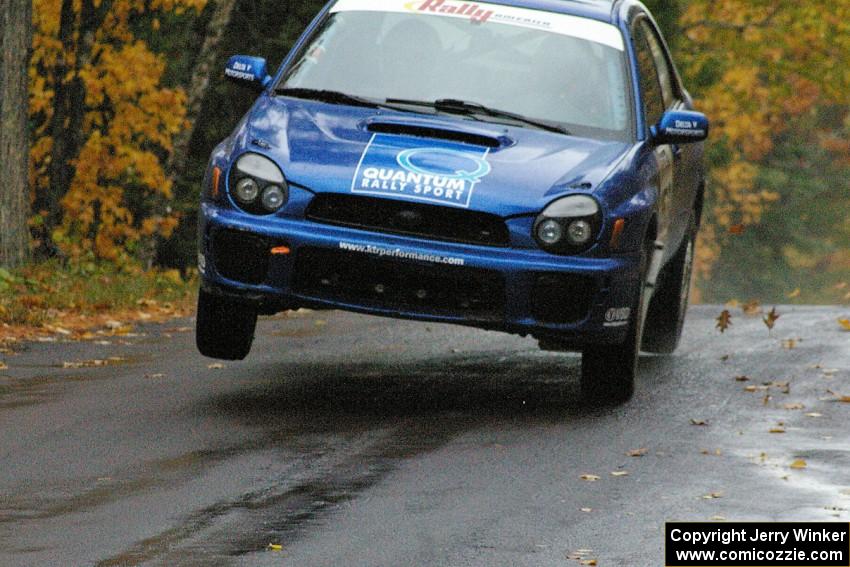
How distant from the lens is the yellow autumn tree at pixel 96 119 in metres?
19.9

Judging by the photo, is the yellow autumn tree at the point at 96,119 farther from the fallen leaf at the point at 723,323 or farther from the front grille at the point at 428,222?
the front grille at the point at 428,222

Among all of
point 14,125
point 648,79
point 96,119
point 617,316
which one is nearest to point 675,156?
point 648,79

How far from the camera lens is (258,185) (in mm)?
8422

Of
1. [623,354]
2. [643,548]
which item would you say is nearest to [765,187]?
[623,354]

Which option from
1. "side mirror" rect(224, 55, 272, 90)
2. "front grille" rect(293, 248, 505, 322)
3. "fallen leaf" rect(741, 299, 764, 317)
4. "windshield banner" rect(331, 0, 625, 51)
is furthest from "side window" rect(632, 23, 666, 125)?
"fallen leaf" rect(741, 299, 764, 317)

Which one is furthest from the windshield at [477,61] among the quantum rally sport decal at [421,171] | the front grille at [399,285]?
the front grille at [399,285]

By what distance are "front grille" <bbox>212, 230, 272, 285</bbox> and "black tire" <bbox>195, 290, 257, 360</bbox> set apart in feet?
1.79

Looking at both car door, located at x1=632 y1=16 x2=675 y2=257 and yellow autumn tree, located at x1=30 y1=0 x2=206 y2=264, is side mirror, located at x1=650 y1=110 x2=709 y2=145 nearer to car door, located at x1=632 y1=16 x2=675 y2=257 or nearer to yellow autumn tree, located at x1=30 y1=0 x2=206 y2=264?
car door, located at x1=632 y1=16 x2=675 y2=257

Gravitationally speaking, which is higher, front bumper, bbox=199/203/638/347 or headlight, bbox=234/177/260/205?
headlight, bbox=234/177/260/205

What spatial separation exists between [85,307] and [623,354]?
548 centimetres

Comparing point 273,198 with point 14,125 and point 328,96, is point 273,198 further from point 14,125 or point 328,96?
point 14,125

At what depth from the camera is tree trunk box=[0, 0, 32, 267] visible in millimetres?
15461

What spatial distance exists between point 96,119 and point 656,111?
39.0 feet

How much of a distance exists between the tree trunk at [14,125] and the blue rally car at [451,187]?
6254mm
